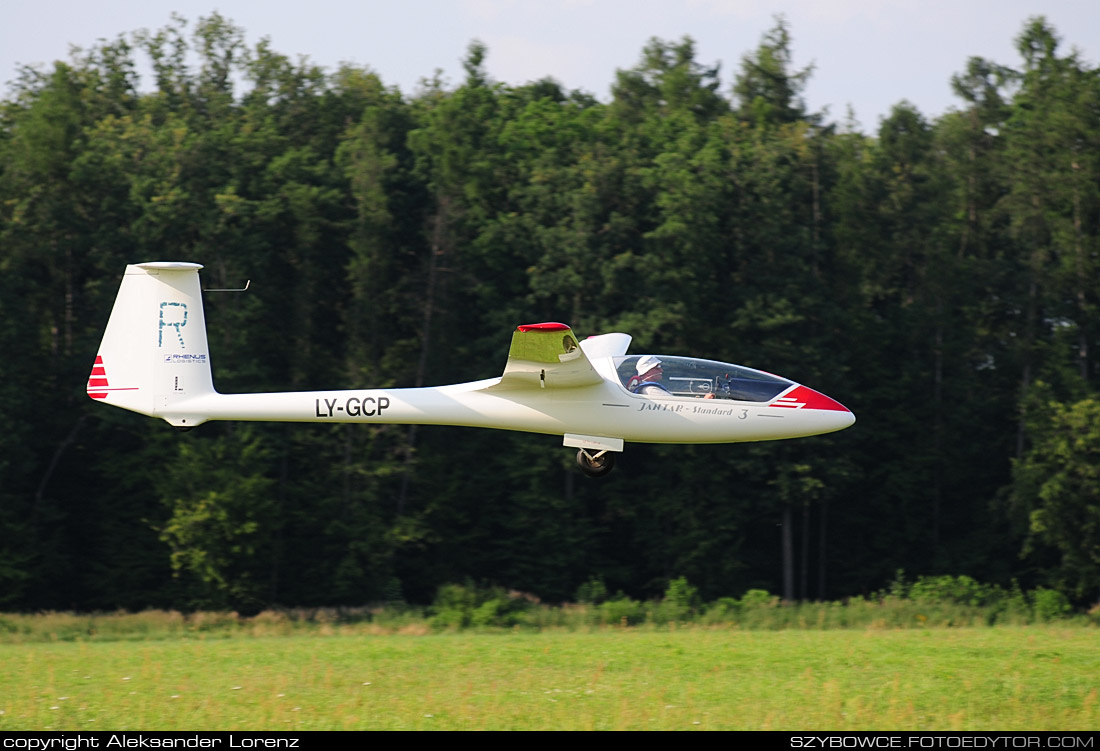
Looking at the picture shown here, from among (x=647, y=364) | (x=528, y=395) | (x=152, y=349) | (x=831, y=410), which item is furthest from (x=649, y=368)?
(x=152, y=349)

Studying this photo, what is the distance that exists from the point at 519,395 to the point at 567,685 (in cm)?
448

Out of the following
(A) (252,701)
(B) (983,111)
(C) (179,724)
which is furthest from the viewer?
(B) (983,111)

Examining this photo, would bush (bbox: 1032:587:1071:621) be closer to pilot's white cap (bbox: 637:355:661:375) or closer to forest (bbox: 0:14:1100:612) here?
forest (bbox: 0:14:1100:612)

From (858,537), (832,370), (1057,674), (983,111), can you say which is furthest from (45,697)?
(983,111)

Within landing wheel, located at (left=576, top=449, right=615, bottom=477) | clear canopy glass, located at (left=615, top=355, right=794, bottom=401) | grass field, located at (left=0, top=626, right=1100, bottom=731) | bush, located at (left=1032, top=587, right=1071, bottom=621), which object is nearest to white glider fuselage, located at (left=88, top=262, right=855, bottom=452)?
clear canopy glass, located at (left=615, top=355, right=794, bottom=401)

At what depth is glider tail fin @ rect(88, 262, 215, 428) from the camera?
54.9 feet

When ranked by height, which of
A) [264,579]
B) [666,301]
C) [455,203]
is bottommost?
[264,579]

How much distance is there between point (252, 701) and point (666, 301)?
25.3 m

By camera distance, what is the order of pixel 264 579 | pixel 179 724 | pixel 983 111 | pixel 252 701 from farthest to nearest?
pixel 983 111 → pixel 264 579 → pixel 252 701 → pixel 179 724

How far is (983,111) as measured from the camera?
5162 cm

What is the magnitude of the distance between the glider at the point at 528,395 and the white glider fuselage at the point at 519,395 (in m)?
0.01

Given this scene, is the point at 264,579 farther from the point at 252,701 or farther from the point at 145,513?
the point at 252,701

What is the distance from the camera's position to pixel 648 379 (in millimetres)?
15883

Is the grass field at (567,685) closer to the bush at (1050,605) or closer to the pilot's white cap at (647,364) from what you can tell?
the pilot's white cap at (647,364)
